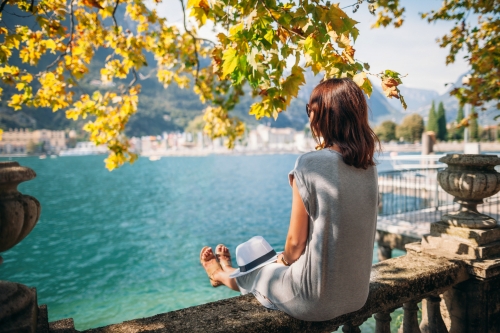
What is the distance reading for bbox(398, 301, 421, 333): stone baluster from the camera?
2583 millimetres

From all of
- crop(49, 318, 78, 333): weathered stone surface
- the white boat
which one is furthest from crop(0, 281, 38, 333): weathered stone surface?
the white boat

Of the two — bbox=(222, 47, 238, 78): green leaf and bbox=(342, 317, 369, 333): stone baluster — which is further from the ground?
bbox=(222, 47, 238, 78): green leaf

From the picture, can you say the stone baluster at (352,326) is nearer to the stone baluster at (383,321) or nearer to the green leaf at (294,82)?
the stone baluster at (383,321)

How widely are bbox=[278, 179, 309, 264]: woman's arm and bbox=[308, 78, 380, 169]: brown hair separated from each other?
12.1 inches

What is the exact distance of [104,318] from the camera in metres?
12.3

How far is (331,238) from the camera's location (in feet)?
5.73

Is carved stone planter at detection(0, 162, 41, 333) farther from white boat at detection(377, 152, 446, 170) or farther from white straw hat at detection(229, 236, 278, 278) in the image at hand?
white boat at detection(377, 152, 446, 170)

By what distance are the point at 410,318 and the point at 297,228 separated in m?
1.47

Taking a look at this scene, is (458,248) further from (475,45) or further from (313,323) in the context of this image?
(475,45)

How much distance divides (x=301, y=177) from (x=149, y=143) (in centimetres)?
19626

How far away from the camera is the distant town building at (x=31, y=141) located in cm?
13262

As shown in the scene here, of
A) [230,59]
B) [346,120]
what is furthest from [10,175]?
[346,120]

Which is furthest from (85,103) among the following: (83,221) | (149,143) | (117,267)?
(149,143)

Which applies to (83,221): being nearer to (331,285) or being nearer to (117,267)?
(117,267)
